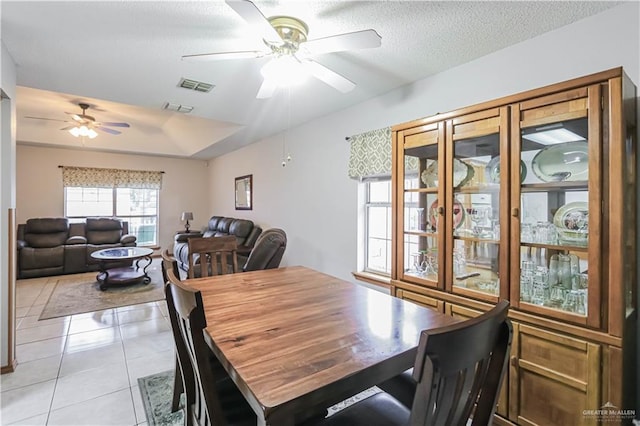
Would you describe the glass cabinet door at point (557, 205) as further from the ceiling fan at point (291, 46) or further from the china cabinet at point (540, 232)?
the ceiling fan at point (291, 46)

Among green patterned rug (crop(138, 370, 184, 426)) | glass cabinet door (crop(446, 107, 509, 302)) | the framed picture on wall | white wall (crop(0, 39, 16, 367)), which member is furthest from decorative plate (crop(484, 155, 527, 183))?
the framed picture on wall

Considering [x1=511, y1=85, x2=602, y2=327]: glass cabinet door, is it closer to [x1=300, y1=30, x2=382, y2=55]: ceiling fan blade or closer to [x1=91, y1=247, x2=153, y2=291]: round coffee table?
[x1=300, y1=30, x2=382, y2=55]: ceiling fan blade

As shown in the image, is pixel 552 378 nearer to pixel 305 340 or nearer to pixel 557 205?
pixel 557 205

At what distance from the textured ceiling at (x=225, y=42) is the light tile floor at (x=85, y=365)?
2447mm

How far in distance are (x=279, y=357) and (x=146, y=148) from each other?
7.18m

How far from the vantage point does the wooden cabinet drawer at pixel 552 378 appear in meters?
1.42

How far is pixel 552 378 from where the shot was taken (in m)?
1.54

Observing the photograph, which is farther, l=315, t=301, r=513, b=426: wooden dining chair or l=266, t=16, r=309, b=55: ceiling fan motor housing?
l=266, t=16, r=309, b=55: ceiling fan motor housing

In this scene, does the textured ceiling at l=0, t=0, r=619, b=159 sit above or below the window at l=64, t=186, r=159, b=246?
above

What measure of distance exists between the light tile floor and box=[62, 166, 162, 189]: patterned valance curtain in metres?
3.59

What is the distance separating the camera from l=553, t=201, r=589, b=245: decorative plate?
155 cm

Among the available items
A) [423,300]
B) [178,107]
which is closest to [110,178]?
[178,107]

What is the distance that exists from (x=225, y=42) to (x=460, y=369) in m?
2.32

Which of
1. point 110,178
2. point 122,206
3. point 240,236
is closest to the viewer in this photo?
point 240,236
